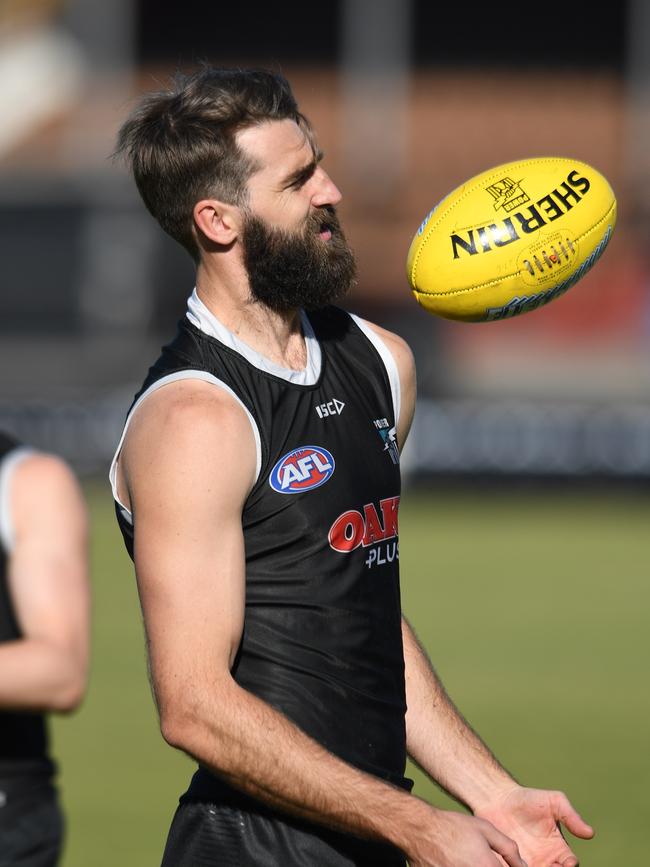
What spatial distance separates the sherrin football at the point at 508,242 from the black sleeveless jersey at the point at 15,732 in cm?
129

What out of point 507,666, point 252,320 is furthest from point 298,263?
point 507,666

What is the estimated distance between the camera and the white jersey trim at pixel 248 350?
11.4 feet

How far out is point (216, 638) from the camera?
10.4 feet

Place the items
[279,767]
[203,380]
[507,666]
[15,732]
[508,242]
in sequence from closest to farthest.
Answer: [279,767], [203,380], [508,242], [15,732], [507,666]

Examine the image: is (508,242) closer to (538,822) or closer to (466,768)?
(466,768)

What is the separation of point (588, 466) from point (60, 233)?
7952 millimetres

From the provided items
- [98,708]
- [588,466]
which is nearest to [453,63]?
[588,466]

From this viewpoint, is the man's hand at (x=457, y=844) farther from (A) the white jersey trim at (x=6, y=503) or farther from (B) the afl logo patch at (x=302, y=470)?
(A) the white jersey trim at (x=6, y=503)

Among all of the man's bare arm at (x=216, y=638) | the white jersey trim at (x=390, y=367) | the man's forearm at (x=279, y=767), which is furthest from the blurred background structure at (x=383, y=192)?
the man's forearm at (x=279, y=767)

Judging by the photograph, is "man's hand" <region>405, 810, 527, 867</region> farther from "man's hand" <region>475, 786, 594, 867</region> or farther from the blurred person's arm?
the blurred person's arm

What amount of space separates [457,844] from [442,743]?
67 cm

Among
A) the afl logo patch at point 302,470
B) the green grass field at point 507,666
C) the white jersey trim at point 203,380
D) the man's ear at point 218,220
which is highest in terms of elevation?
the man's ear at point 218,220

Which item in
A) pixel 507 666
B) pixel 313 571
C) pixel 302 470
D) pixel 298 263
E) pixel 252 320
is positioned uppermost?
pixel 298 263

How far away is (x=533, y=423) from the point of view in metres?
19.1
